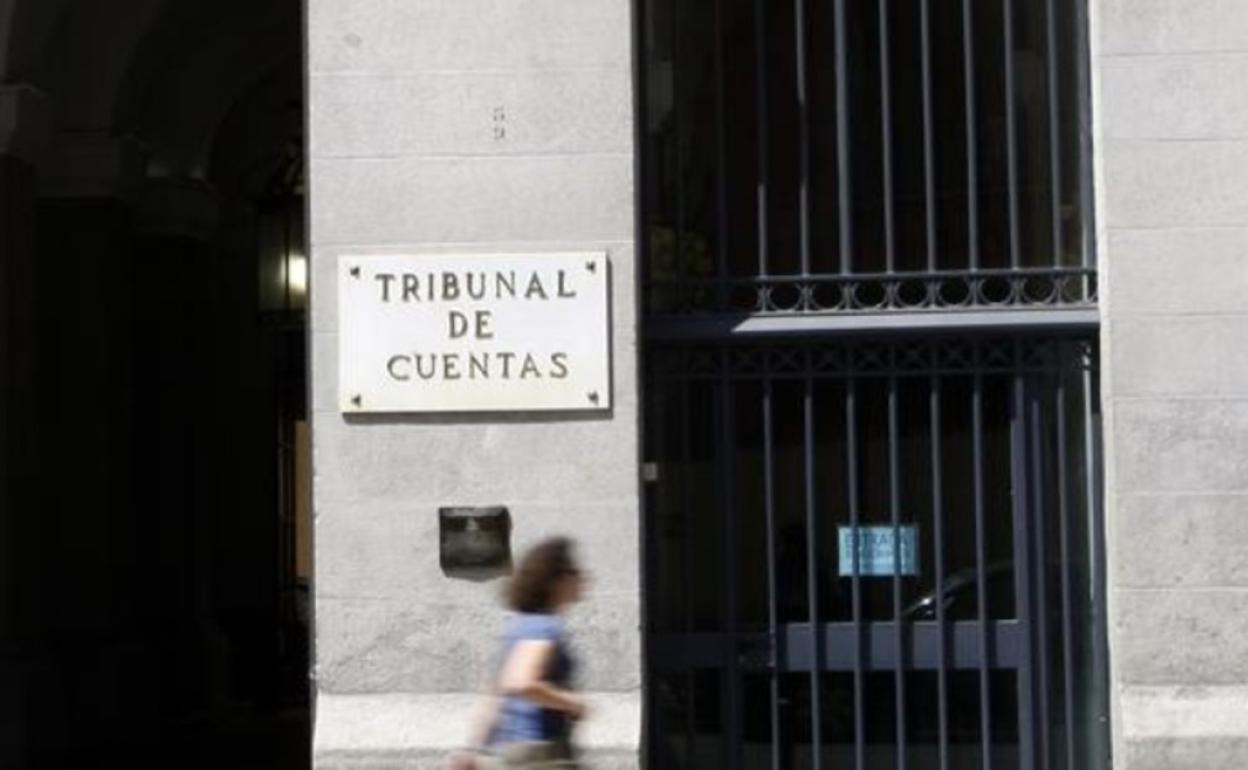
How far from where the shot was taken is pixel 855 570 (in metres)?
10.3

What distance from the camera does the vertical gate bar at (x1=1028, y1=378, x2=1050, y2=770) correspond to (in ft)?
33.5

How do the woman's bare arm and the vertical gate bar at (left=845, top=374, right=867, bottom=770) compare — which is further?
the vertical gate bar at (left=845, top=374, right=867, bottom=770)

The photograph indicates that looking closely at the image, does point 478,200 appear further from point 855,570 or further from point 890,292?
point 855,570

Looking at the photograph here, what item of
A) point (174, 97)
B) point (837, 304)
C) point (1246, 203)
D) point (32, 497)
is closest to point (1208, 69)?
point (1246, 203)

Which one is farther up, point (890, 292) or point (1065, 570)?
point (890, 292)

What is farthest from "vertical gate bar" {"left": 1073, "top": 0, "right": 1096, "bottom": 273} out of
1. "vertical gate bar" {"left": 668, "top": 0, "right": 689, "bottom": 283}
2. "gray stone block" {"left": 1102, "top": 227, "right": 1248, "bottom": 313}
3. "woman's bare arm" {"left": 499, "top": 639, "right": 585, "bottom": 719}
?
"woman's bare arm" {"left": 499, "top": 639, "right": 585, "bottom": 719}

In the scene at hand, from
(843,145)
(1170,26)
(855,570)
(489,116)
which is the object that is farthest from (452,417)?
(1170,26)

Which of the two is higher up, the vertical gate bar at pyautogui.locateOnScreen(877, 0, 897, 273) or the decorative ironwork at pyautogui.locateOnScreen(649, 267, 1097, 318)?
the vertical gate bar at pyautogui.locateOnScreen(877, 0, 897, 273)

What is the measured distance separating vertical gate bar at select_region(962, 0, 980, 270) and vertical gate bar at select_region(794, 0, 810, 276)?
752 millimetres

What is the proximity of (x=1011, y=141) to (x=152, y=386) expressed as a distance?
37.0ft

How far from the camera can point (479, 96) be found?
10133 millimetres

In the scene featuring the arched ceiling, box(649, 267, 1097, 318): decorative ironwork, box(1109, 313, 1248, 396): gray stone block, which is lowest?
box(1109, 313, 1248, 396): gray stone block

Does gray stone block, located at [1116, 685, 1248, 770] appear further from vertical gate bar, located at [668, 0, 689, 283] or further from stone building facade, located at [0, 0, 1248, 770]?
vertical gate bar, located at [668, 0, 689, 283]

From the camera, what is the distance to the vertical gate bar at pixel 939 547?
1019 cm
